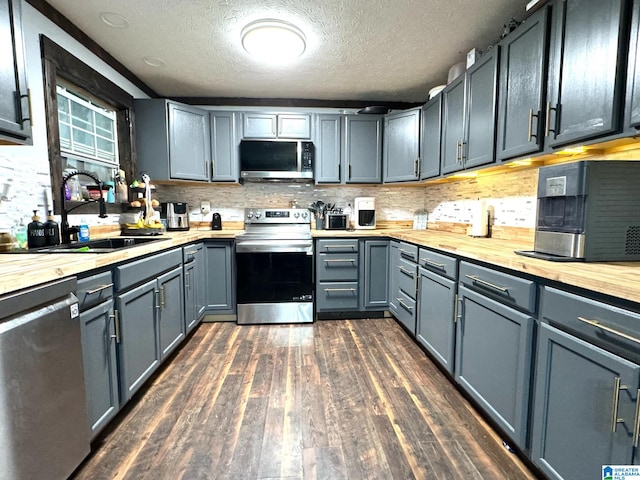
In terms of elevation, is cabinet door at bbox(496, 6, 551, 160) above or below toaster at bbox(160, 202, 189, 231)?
above

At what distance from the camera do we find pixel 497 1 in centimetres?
173

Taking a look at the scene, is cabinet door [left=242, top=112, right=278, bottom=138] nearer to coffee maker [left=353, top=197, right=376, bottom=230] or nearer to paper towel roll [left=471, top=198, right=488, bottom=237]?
coffee maker [left=353, top=197, right=376, bottom=230]

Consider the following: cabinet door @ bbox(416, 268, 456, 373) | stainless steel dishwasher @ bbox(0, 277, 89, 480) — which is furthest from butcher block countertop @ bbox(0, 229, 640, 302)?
cabinet door @ bbox(416, 268, 456, 373)

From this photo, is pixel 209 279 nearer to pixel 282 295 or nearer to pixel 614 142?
pixel 282 295

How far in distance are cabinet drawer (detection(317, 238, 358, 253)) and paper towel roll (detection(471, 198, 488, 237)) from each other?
1.06 metres

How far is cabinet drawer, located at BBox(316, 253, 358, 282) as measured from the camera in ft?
9.43

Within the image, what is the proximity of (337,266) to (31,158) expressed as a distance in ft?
7.69

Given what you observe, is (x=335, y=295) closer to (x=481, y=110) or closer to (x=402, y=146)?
A: (x=402, y=146)

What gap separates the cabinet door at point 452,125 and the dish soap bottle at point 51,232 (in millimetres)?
2720

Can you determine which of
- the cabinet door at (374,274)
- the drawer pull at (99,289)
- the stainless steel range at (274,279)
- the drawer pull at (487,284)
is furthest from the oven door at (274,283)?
the drawer pull at (487,284)

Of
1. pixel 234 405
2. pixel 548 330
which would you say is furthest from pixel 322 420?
pixel 548 330

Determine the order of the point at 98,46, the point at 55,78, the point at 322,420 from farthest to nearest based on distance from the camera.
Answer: the point at 98,46, the point at 55,78, the point at 322,420

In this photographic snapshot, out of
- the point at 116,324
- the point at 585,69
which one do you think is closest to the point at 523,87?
the point at 585,69

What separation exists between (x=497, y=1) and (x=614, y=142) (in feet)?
3.76
